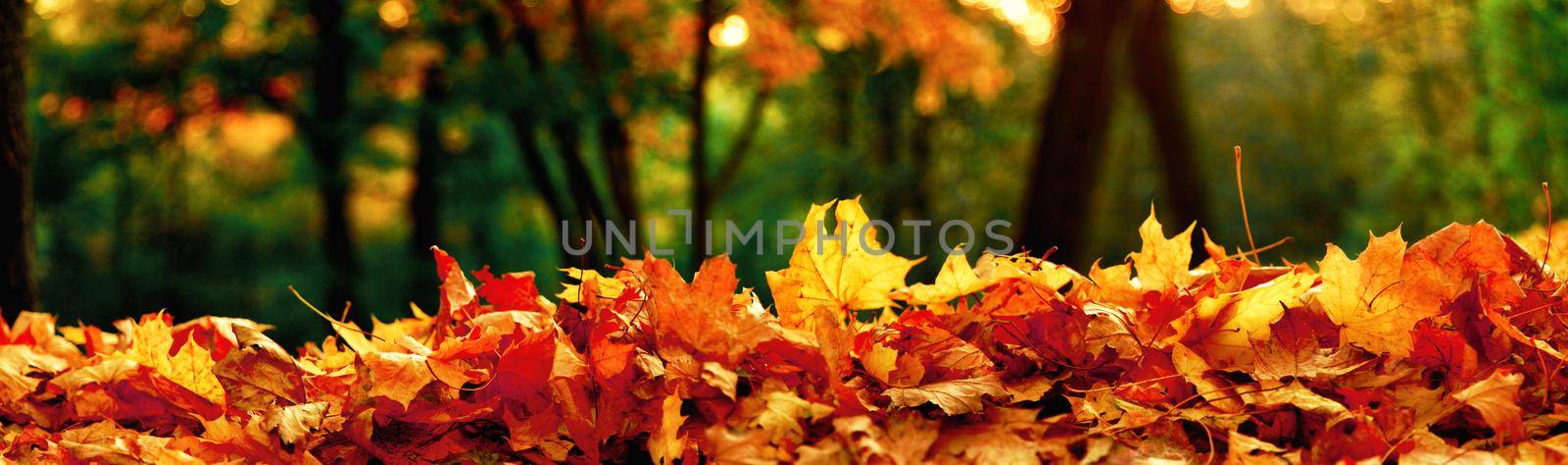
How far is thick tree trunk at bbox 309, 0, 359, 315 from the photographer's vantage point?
840 centimetres

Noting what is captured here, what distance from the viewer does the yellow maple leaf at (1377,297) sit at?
3.33 ft

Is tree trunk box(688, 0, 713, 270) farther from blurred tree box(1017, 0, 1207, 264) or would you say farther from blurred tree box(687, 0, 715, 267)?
blurred tree box(1017, 0, 1207, 264)

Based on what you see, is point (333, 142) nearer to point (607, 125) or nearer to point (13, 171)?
point (607, 125)

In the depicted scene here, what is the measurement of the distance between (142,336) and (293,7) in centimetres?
727

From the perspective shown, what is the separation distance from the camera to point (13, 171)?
7.92 ft

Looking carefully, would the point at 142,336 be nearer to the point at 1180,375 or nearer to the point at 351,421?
the point at 351,421

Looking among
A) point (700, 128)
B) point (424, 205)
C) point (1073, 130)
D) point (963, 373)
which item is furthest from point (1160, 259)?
point (424, 205)

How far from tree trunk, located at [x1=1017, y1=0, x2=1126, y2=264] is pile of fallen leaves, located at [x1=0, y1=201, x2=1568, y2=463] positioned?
4825mm

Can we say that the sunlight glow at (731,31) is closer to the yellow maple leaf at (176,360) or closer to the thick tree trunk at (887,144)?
the thick tree trunk at (887,144)

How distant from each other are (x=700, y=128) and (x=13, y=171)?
4746 mm

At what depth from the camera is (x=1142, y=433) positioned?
97 cm

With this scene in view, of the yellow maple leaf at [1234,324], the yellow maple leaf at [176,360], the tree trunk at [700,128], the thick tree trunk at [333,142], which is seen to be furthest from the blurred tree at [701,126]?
the yellow maple leaf at [1234,324]

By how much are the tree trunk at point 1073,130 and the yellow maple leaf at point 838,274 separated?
4.85 m

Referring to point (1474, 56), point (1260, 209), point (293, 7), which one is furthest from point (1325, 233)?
point (293, 7)
